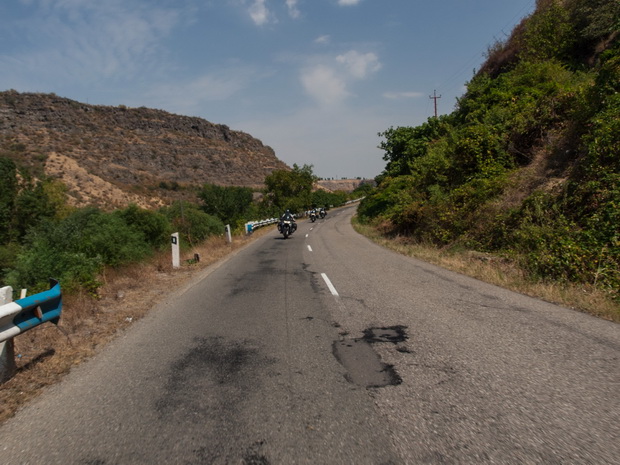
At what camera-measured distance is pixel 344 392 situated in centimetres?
366

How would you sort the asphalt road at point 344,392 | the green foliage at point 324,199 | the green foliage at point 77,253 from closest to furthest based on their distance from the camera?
the asphalt road at point 344,392 → the green foliage at point 77,253 → the green foliage at point 324,199

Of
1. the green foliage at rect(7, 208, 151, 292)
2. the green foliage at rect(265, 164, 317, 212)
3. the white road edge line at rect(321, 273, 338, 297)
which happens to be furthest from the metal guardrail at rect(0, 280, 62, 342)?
the green foliage at rect(265, 164, 317, 212)

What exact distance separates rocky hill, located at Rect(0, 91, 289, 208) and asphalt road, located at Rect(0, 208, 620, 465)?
47.3m

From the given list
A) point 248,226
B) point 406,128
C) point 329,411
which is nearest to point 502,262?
point 329,411

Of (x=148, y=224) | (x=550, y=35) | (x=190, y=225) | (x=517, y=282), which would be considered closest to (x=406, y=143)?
(x=550, y=35)

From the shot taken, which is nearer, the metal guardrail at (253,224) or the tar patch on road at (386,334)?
the tar patch on road at (386,334)

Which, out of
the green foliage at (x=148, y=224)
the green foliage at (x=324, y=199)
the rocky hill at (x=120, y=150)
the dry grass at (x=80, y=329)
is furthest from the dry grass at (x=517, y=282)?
the green foliage at (x=324, y=199)

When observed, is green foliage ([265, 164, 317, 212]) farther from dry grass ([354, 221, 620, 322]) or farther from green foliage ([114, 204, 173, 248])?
dry grass ([354, 221, 620, 322])

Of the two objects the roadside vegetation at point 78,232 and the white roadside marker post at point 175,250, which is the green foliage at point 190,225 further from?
the white roadside marker post at point 175,250

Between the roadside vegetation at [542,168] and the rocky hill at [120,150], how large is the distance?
1679 inches

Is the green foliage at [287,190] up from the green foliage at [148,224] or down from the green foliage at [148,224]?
up

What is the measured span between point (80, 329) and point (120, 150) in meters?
82.2

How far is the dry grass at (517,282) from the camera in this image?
6.18 meters

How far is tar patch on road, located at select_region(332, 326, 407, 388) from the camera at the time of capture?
153 inches
